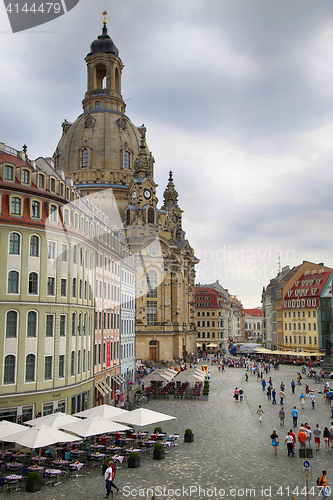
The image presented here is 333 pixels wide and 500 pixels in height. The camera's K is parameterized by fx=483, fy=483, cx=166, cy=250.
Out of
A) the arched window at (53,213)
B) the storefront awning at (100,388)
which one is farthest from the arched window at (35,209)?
the storefront awning at (100,388)

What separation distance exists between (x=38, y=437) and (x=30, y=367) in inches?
367

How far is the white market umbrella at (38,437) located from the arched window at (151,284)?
64.0 meters

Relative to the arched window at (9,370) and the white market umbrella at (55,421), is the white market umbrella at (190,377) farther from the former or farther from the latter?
the white market umbrella at (55,421)

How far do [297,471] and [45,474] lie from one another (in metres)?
11.3

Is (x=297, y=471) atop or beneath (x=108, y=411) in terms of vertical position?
beneath

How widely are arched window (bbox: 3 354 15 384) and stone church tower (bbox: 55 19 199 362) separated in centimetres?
5544

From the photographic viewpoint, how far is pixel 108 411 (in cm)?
2745

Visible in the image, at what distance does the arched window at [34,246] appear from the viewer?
31344mm

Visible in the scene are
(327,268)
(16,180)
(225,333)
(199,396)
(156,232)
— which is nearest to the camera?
(16,180)

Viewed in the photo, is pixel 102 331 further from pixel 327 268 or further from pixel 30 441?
pixel 327 268

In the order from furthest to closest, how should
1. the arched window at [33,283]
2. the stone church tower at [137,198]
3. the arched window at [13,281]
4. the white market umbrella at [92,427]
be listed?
the stone church tower at [137,198] < the arched window at [33,283] < the arched window at [13,281] < the white market umbrella at [92,427]

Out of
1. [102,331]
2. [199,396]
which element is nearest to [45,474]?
[102,331]

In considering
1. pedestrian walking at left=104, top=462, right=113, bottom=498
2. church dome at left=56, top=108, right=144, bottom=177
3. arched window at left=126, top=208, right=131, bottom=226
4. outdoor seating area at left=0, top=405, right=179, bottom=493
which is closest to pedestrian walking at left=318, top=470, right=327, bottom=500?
pedestrian walking at left=104, top=462, right=113, bottom=498

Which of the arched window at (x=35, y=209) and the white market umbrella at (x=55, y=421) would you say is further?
the arched window at (x=35, y=209)
